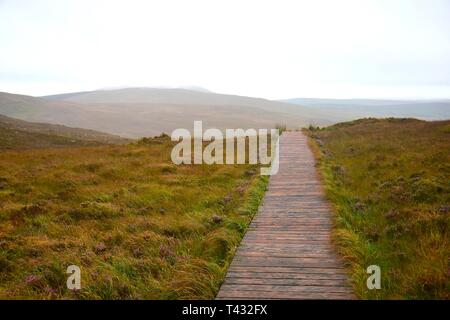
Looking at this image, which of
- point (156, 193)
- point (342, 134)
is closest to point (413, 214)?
point (156, 193)

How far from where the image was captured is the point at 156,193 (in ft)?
45.5

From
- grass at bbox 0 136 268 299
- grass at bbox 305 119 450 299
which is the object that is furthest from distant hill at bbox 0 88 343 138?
grass at bbox 305 119 450 299

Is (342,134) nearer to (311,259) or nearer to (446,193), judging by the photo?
(446,193)

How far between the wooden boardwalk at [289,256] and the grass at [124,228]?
0.34 meters

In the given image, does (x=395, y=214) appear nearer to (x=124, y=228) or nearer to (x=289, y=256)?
(x=289, y=256)

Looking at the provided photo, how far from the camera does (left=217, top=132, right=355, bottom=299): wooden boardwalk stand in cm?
609

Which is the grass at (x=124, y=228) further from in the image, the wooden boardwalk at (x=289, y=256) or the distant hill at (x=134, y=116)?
the distant hill at (x=134, y=116)

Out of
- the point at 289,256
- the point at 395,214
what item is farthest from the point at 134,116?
the point at 289,256

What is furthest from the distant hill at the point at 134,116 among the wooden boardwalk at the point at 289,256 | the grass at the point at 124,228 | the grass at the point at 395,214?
the wooden boardwalk at the point at 289,256

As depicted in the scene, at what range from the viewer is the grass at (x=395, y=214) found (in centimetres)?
611

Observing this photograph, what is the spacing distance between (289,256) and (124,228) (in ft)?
16.1

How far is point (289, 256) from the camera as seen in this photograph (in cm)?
739

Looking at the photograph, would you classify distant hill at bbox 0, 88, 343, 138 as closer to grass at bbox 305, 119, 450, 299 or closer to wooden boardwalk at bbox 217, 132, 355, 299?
grass at bbox 305, 119, 450, 299

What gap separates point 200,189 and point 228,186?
1.12 m
